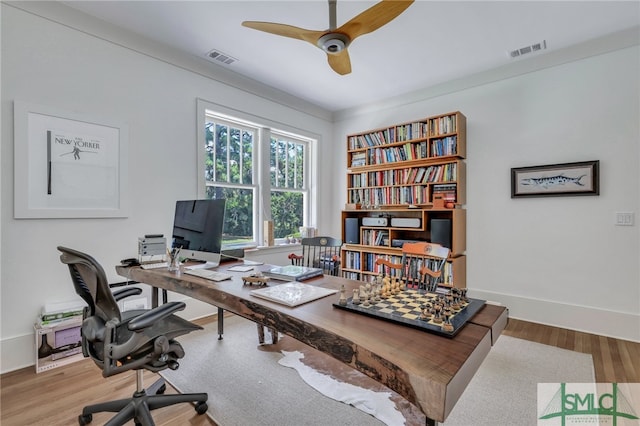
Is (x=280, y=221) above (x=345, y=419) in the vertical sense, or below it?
above

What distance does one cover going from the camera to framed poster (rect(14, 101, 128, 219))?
2.17 metres

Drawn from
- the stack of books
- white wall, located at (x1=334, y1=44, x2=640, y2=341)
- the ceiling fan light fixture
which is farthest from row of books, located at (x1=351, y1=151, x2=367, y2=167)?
the stack of books

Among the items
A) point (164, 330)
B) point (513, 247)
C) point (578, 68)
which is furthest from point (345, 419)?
point (578, 68)

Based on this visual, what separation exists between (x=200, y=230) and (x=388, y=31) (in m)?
2.35

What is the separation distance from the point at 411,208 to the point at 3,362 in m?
3.91

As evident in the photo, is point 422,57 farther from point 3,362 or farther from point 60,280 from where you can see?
point 3,362

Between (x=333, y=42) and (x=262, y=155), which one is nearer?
(x=333, y=42)

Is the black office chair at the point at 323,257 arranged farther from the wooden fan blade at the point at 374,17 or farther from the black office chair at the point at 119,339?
the wooden fan blade at the point at 374,17

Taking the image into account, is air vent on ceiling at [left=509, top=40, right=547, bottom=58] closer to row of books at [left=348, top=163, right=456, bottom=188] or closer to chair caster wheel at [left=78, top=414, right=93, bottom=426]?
row of books at [left=348, top=163, right=456, bottom=188]

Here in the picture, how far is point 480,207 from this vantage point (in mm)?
3436

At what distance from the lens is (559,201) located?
2967 mm

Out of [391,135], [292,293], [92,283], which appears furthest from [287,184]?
[92,283]

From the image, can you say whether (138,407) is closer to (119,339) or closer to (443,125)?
(119,339)

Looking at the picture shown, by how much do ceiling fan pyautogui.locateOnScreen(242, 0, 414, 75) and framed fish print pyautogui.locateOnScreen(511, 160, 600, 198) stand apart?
2.42m
